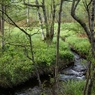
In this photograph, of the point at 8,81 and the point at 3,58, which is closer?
the point at 8,81

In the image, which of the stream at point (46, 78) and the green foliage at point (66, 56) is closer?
the stream at point (46, 78)

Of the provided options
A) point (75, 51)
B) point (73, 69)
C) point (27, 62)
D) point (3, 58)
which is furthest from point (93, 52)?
point (75, 51)

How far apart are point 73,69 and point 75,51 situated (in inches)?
195

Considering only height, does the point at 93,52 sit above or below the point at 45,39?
above

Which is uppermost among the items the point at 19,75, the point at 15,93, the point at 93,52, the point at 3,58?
the point at 93,52

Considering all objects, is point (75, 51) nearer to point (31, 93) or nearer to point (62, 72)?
point (62, 72)

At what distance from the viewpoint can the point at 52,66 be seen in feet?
40.4

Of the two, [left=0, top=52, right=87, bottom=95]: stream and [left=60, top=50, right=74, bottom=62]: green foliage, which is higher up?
[left=60, top=50, right=74, bottom=62]: green foliage

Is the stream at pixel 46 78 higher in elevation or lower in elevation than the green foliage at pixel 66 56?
lower

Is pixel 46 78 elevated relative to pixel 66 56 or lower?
lower

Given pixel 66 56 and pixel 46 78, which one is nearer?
pixel 46 78

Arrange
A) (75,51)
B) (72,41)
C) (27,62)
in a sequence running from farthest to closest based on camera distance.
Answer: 1. (72,41)
2. (75,51)
3. (27,62)

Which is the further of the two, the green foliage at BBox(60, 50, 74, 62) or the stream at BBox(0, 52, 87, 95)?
the green foliage at BBox(60, 50, 74, 62)

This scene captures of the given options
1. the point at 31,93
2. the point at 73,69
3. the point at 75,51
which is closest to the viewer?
the point at 31,93
